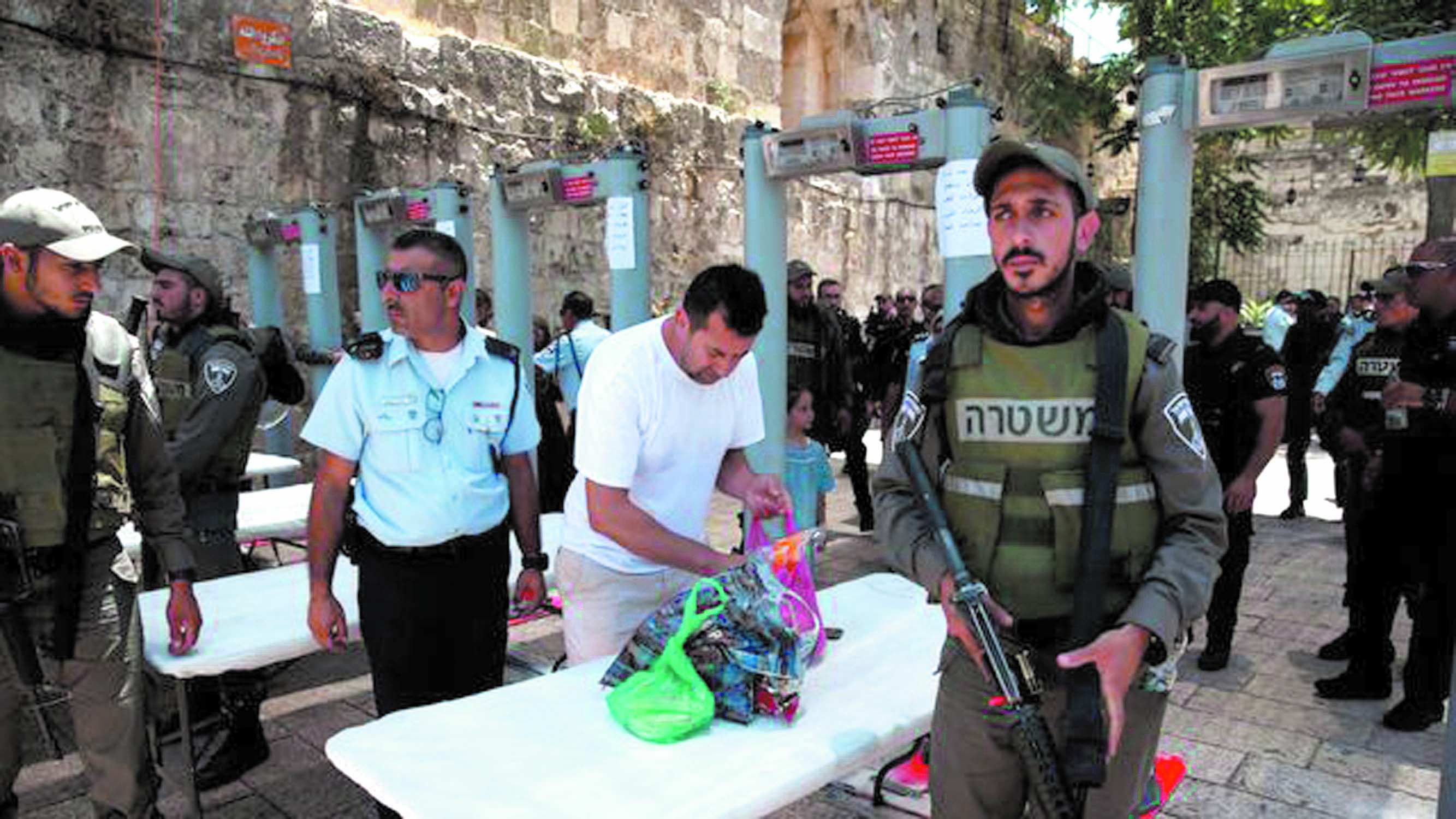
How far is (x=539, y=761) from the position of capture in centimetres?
200

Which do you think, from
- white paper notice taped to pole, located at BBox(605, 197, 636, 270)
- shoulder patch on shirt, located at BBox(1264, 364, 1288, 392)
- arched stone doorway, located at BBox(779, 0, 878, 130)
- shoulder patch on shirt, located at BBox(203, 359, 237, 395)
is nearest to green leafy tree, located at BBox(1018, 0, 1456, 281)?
shoulder patch on shirt, located at BBox(1264, 364, 1288, 392)

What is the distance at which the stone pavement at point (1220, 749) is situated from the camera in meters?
3.22

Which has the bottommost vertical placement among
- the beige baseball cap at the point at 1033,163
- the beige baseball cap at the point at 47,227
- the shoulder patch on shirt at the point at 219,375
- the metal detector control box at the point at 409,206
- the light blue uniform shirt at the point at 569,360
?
the light blue uniform shirt at the point at 569,360

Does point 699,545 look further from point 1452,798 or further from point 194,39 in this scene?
point 194,39

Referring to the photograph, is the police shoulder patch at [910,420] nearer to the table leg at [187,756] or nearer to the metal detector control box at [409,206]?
the table leg at [187,756]

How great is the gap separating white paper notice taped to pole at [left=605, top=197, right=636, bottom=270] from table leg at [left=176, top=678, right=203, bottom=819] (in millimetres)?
2729

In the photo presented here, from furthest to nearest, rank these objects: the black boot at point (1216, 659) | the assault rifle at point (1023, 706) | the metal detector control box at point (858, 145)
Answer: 1. the black boot at point (1216, 659)
2. the metal detector control box at point (858, 145)
3. the assault rifle at point (1023, 706)

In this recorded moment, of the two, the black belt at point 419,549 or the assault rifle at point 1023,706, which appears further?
the black belt at point 419,549

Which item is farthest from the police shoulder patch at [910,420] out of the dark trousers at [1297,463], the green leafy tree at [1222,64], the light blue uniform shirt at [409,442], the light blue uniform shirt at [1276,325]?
the light blue uniform shirt at [1276,325]

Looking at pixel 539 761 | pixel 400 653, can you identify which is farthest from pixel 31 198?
pixel 539 761

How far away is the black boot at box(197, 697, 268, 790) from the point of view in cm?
342

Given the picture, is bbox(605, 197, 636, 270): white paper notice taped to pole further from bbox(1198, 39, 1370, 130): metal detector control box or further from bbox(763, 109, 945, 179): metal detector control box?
bbox(1198, 39, 1370, 130): metal detector control box

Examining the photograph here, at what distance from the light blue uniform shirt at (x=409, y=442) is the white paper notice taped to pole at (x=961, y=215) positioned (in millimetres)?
1972

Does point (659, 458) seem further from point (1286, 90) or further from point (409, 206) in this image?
point (409, 206)
